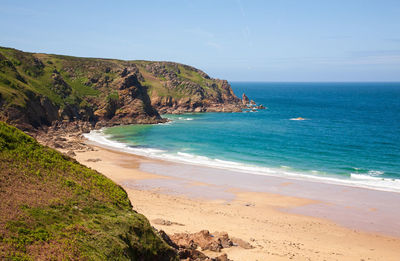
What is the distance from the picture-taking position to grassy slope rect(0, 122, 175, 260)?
37.4 feet

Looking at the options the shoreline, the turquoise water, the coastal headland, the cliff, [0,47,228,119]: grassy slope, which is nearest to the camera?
the coastal headland

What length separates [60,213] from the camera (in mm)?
13453

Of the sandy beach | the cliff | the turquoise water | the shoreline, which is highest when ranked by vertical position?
the cliff

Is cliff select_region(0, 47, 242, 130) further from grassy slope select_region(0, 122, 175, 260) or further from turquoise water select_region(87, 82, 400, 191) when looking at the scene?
grassy slope select_region(0, 122, 175, 260)

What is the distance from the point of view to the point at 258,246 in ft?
70.6

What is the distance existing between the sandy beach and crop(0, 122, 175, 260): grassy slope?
6.60 meters

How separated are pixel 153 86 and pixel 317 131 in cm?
7080

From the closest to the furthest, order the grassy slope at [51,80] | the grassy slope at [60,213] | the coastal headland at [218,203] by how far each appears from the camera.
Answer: the grassy slope at [60,213], the coastal headland at [218,203], the grassy slope at [51,80]

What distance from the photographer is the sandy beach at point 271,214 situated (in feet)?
72.5

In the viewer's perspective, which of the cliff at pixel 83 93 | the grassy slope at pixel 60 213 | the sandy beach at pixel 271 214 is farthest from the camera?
the cliff at pixel 83 93

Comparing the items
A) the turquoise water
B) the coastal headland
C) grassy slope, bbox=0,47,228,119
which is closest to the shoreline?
the turquoise water

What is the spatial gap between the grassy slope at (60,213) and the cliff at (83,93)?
3574 cm

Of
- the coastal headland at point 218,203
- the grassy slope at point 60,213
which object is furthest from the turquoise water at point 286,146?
the grassy slope at point 60,213

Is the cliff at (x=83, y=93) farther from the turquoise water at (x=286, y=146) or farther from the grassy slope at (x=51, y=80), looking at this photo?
the turquoise water at (x=286, y=146)
